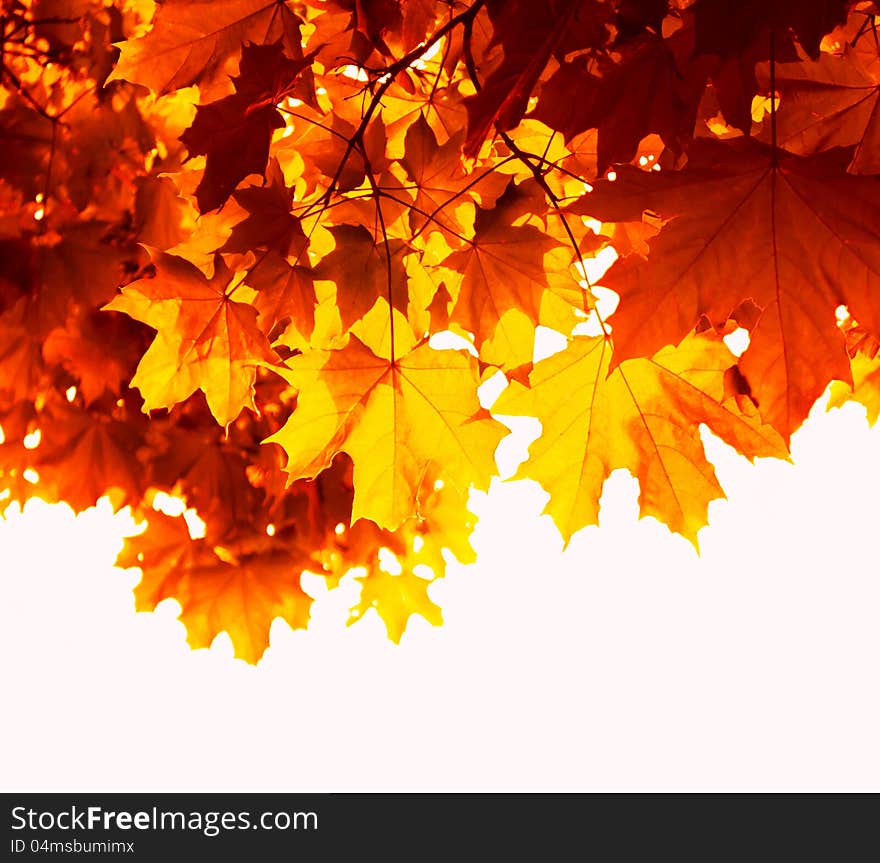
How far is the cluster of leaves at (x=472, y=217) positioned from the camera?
2.75 feet

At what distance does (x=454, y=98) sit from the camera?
1.32 meters

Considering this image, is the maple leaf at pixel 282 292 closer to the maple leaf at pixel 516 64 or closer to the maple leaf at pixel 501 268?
the maple leaf at pixel 501 268

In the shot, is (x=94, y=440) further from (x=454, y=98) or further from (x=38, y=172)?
(x=454, y=98)

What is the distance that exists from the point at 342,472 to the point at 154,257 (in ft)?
3.76

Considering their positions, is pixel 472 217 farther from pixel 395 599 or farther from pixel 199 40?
pixel 395 599

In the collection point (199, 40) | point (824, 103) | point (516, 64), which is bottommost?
point (516, 64)

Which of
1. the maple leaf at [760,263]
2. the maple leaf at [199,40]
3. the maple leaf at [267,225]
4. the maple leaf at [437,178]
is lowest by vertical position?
the maple leaf at [760,263]

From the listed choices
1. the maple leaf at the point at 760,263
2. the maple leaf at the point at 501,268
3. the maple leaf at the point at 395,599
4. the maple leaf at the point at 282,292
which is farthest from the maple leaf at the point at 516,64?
the maple leaf at the point at 395,599

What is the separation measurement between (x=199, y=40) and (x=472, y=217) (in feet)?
1.38

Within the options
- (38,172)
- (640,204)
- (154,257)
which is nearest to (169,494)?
(38,172)

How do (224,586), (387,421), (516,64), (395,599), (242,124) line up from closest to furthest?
(516,64) < (242,124) < (387,421) < (224,586) < (395,599)

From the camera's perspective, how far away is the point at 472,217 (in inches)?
47.0

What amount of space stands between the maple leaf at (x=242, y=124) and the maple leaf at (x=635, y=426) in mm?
432

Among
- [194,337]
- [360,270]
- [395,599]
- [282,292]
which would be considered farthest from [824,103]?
[395,599]
